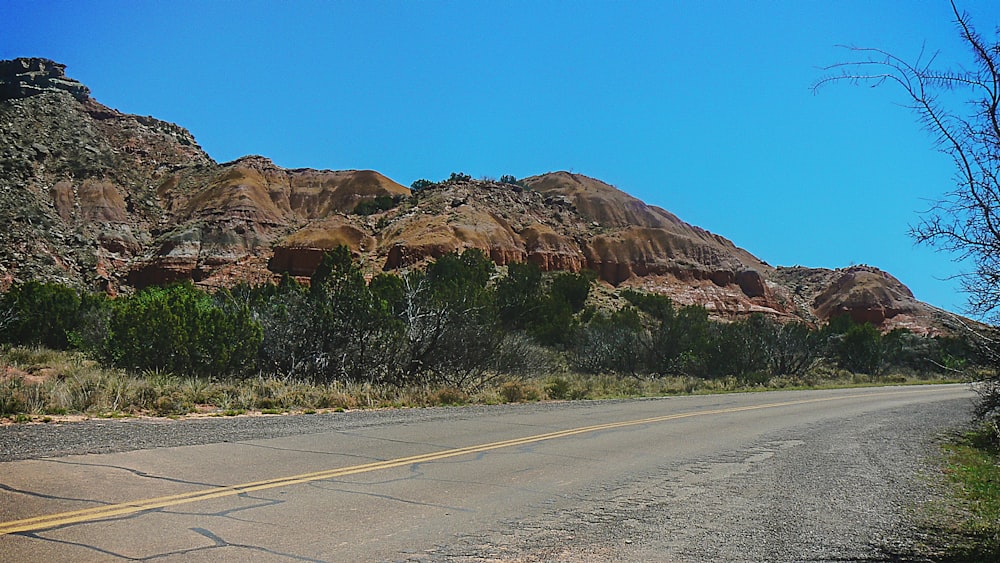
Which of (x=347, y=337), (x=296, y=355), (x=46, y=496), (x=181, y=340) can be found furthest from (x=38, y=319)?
(x=46, y=496)

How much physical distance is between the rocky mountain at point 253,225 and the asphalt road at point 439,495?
54.7 meters

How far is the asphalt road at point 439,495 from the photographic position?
17.1 feet

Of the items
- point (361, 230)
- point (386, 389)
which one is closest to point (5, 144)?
point (361, 230)

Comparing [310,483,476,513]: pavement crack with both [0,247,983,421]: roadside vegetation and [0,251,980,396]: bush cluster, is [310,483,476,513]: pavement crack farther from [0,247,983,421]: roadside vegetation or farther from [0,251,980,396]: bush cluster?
[0,251,980,396]: bush cluster

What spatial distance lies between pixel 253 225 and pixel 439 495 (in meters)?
79.6

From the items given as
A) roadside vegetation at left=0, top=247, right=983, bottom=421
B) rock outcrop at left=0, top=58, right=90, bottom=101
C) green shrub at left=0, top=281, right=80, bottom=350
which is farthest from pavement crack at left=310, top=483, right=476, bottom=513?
rock outcrop at left=0, top=58, right=90, bottom=101

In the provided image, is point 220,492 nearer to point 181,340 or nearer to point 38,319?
point 181,340

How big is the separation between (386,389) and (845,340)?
153 ft

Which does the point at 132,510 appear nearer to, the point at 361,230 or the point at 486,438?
the point at 486,438

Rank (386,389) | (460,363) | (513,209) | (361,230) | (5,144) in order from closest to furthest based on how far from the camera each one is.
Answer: (386,389) → (460,363) → (5,144) → (361,230) → (513,209)

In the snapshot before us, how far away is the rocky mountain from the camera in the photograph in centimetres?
6694

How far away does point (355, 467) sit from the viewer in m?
8.11

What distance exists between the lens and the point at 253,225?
8138cm

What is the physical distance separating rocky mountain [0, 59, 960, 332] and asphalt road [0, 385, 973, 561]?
54.7 metres
